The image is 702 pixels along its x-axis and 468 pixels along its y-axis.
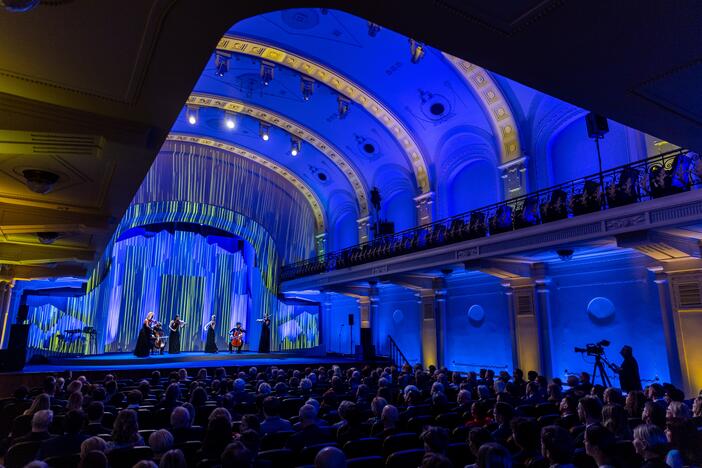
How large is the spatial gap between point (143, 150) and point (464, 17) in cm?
400

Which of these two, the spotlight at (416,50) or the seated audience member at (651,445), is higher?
the spotlight at (416,50)

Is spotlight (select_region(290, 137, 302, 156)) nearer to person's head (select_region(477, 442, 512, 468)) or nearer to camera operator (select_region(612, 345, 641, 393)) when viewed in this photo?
camera operator (select_region(612, 345, 641, 393))

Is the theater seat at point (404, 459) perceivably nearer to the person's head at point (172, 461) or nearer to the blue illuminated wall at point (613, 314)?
the person's head at point (172, 461)

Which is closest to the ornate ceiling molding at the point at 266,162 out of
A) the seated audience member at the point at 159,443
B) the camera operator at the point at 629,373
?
the camera operator at the point at 629,373

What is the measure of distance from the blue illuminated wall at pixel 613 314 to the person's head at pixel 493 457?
9893mm

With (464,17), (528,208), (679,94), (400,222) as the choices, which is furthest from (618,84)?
(400,222)

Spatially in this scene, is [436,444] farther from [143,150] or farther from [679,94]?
[143,150]

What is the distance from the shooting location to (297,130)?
19672mm

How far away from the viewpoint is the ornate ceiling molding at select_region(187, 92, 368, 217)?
59.0 feet

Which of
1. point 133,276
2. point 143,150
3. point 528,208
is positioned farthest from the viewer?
point 133,276

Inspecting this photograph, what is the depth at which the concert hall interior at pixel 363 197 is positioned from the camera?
11.3 feet

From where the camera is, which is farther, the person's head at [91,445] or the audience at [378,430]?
the person's head at [91,445]

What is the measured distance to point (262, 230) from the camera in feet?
79.1

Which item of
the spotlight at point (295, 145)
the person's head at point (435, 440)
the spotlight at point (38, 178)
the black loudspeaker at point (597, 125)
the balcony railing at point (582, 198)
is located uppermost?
the spotlight at point (295, 145)
